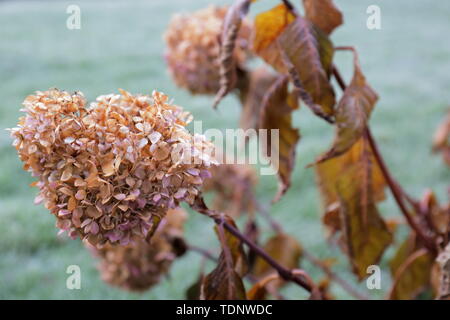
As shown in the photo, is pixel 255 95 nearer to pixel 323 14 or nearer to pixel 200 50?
pixel 200 50

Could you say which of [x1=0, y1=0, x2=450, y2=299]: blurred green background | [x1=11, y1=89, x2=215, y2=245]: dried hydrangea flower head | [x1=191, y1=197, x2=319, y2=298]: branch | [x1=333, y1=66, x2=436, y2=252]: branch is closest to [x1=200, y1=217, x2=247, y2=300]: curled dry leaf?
[x1=191, y1=197, x2=319, y2=298]: branch

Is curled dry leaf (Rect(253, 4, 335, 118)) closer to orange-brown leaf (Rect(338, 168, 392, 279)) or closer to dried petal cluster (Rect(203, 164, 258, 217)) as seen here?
orange-brown leaf (Rect(338, 168, 392, 279))

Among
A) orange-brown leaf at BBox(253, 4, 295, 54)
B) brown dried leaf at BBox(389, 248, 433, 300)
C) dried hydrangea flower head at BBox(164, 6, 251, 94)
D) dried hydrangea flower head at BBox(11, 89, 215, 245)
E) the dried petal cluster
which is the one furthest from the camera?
the dried petal cluster

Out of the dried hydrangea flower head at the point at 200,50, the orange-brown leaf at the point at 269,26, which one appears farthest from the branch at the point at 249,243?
the dried hydrangea flower head at the point at 200,50

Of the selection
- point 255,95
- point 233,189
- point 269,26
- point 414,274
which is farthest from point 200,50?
point 414,274
